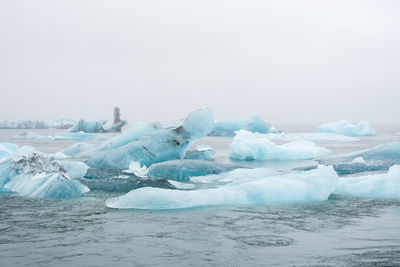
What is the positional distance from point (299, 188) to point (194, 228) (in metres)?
2.19

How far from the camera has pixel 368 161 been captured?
10391 millimetres

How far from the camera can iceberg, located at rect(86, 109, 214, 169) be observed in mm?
9953

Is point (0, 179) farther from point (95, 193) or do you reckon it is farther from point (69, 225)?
point (69, 225)

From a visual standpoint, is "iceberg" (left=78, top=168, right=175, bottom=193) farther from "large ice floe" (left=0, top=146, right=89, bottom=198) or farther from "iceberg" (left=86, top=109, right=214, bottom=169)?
"iceberg" (left=86, top=109, right=214, bottom=169)

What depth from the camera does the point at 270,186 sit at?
6.04 m

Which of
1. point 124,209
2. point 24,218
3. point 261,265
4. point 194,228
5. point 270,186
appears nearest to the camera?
point 261,265

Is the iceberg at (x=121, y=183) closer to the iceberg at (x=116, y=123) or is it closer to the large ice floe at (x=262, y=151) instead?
the large ice floe at (x=262, y=151)

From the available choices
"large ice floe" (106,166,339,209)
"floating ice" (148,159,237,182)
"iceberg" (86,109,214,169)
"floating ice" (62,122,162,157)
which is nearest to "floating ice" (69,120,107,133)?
"floating ice" (62,122,162,157)

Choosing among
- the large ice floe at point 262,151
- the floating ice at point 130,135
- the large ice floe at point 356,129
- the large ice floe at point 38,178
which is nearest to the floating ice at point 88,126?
the large ice floe at point 356,129

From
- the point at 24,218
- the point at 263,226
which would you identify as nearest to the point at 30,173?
the point at 24,218

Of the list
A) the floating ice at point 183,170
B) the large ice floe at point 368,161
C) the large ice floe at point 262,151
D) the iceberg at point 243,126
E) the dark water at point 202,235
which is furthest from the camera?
the iceberg at point 243,126

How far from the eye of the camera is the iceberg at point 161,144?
9.95 meters

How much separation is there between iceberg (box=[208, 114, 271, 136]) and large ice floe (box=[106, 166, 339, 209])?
23.3 m

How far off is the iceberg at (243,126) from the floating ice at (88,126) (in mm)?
9747
